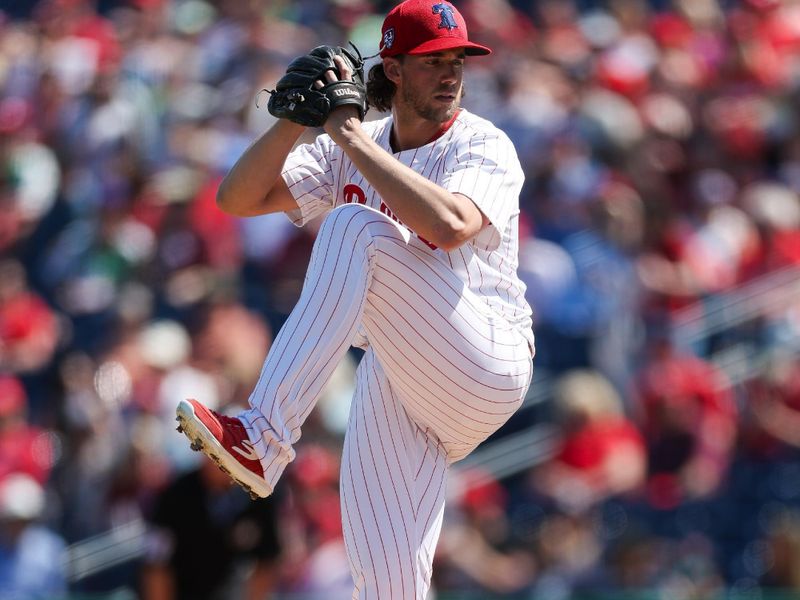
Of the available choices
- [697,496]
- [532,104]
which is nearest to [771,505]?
[697,496]

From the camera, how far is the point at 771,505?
A: 774 cm

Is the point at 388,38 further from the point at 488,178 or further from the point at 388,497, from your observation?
the point at 388,497

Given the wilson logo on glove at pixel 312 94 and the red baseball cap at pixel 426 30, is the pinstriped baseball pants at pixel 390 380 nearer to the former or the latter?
the wilson logo on glove at pixel 312 94

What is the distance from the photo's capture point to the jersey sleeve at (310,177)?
3947mm

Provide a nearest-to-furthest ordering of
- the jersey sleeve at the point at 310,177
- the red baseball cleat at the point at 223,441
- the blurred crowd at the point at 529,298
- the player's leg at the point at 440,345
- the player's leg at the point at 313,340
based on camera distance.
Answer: the red baseball cleat at the point at 223,441
the player's leg at the point at 313,340
the player's leg at the point at 440,345
the jersey sleeve at the point at 310,177
the blurred crowd at the point at 529,298

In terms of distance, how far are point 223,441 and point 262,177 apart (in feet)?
2.61

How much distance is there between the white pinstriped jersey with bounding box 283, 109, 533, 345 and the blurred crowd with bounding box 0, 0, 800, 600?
253 cm

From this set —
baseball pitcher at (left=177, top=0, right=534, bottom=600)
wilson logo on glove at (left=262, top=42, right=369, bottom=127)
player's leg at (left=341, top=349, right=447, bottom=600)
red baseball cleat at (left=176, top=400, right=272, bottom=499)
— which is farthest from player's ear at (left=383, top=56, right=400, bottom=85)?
red baseball cleat at (left=176, top=400, right=272, bottom=499)

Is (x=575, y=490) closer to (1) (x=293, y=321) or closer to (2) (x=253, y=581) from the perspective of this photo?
(2) (x=253, y=581)

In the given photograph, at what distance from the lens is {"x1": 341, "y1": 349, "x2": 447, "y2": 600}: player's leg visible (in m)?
3.71

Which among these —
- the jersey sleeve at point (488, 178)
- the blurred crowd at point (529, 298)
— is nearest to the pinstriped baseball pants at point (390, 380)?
the jersey sleeve at point (488, 178)

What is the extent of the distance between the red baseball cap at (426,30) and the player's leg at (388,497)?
2.82 feet

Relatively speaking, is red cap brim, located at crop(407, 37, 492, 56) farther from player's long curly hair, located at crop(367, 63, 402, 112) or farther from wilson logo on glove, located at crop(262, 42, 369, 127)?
player's long curly hair, located at crop(367, 63, 402, 112)

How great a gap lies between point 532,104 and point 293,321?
5590 millimetres
